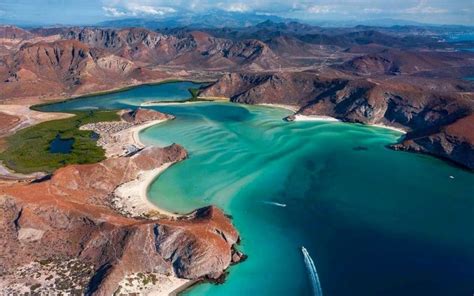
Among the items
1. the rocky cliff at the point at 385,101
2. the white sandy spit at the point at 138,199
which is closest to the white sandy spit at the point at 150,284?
the white sandy spit at the point at 138,199

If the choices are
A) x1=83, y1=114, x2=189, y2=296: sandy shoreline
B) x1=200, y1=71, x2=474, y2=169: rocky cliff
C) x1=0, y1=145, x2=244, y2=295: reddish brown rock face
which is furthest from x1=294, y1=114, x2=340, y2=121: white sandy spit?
x1=0, y1=145, x2=244, y2=295: reddish brown rock face

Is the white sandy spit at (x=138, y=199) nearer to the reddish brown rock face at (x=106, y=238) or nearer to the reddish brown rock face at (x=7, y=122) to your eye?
the reddish brown rock face at (x=106, y=238)

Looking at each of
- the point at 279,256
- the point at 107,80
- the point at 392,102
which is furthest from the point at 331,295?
the point at 107,80

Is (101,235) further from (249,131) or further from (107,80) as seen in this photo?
(107,80)

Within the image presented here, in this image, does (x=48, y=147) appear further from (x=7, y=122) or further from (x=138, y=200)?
(x=138, y=200)

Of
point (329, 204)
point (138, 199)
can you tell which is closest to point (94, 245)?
point (138, 199)

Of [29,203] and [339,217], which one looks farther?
[339,217]

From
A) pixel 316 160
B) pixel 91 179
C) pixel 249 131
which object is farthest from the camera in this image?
pixel 249 131
